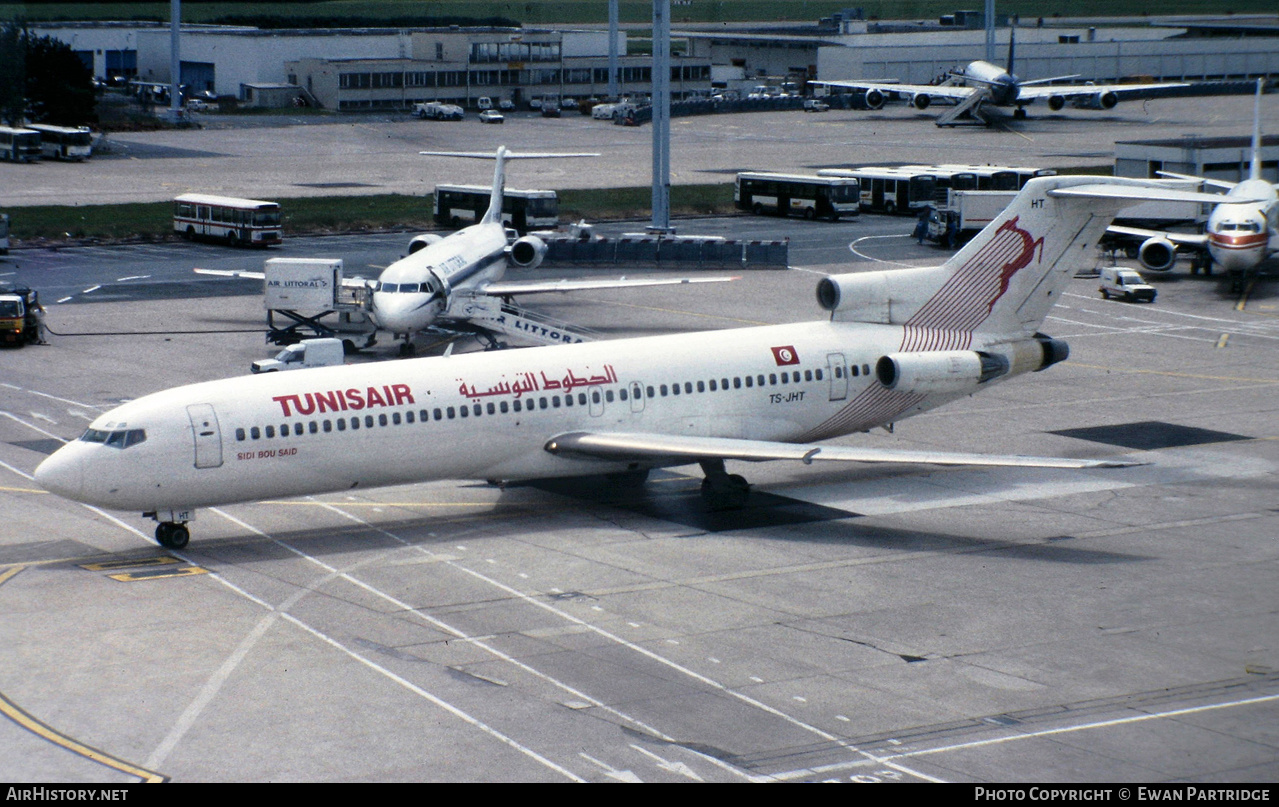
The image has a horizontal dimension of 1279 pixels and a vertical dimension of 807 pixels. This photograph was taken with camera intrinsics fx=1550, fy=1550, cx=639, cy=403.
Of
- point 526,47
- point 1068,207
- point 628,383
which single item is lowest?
point 628,383

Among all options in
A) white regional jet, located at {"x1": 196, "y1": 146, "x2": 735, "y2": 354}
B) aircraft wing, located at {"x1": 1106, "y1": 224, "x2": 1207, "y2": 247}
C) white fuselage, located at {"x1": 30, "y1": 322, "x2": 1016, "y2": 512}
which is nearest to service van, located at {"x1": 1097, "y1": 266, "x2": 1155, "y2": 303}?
aircraft wing, located at {"x1": 1106, "y1": 224, "x2": 1207, "y2": 247}

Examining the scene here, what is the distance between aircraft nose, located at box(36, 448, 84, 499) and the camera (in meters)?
32.4

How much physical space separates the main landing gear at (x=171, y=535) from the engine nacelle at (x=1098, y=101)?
12935 cm

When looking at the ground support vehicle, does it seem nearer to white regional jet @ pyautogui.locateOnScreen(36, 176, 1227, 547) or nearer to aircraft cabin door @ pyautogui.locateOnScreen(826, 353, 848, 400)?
white regional jet @ pyautogui.locateOnScreen(36, 176, 1227, 547)

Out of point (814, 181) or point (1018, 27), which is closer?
point (814, 181)

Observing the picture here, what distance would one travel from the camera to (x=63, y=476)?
1276 inches

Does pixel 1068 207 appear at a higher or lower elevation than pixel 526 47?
lower

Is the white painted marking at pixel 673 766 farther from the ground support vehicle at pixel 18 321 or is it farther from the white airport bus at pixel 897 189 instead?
the white airport bus at pixel 897 189

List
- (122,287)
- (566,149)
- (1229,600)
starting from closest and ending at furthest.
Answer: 1. (1229,600)
2. (122,287)
3. (566,149)

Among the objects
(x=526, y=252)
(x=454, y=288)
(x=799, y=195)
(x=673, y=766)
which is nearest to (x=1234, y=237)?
(x=526, y=252)

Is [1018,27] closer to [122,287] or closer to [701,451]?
[122,287]

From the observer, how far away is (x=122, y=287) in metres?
72.2

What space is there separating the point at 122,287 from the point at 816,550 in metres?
48.2
